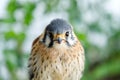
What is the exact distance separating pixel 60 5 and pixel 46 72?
1.20 meters

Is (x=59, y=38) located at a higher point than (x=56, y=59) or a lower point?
higher

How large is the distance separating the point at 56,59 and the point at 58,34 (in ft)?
1.15

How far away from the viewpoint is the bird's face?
5418mm

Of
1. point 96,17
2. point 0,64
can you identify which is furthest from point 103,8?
point 0,64

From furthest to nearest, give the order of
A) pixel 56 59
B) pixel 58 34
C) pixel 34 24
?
pixel 34 24, pixel 56 59, pixel 58 34

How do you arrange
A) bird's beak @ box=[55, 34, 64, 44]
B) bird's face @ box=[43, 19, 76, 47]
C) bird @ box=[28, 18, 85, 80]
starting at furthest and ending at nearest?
bird @ box=[28, 18, 85, 80] → bird's beak @ box=[55, 34, 64, 44] → bird's face @ box=[43, 19, 76, 47]

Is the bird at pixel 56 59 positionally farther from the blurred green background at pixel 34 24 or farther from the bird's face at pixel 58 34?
the blurred green background at pixel 34 24

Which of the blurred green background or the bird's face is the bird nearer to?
the bird's face

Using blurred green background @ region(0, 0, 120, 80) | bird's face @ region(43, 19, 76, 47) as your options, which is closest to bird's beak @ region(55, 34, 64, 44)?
bird's face @ region(43, 19, 76, 47)

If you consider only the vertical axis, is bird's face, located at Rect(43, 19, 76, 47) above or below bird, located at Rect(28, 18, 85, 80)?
above

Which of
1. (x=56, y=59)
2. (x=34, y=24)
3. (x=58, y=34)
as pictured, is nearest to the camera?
(x=58, y=34)

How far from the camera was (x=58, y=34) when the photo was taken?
5.54m

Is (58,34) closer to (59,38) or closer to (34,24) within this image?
(59,38)

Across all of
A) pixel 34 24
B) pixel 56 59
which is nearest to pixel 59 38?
pixel 56 59
